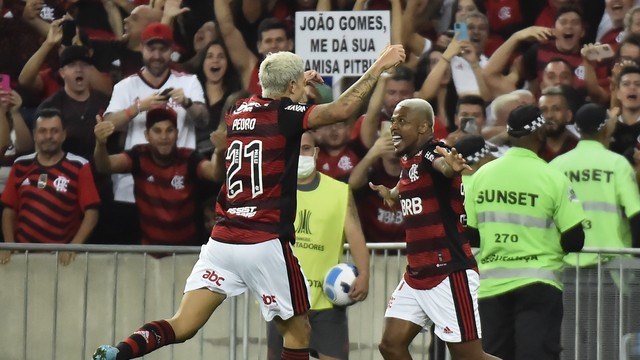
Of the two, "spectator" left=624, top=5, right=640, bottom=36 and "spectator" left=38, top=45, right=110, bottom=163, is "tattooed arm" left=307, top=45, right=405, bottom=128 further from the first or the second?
"spectator" left=38, top=45, right=110, bottom=163

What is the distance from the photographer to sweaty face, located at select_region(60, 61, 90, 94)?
1285 centimetres

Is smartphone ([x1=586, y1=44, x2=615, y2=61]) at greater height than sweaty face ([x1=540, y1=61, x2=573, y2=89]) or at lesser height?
greater

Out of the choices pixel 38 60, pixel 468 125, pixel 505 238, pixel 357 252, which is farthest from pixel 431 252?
pixel 38 60

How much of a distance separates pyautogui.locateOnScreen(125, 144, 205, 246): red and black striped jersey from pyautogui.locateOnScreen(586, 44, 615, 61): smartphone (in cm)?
353

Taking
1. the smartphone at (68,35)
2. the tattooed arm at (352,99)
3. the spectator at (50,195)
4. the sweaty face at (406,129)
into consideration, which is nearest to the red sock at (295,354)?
the tattooed arm at (352,99)

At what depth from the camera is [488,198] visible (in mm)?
10016

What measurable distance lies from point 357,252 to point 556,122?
250 cm

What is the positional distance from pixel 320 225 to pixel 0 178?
3.64m

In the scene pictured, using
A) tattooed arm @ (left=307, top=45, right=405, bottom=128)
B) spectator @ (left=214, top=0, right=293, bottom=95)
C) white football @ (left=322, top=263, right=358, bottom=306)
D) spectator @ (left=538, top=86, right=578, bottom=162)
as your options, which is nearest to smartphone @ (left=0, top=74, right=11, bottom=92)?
spectator @ (left=214, top=0, right=293, bottom=95)

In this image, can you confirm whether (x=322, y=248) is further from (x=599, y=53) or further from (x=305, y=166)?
(x=599, y=53)

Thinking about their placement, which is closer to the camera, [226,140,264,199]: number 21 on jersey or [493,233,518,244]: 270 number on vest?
[226,140,264,199]: number 21 on jersey

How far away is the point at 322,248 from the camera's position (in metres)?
10.5

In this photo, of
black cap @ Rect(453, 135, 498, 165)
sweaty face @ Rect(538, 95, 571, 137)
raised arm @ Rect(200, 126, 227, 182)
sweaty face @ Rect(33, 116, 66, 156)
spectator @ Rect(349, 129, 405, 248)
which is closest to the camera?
black cap @ Rect(453, 135, 498, 165)

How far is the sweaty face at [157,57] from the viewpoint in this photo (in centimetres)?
1283
